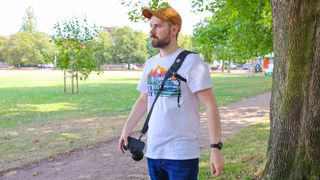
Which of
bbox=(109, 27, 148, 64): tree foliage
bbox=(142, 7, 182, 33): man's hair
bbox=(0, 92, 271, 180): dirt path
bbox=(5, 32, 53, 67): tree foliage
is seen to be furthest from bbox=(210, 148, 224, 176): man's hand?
bbox=(5, 32, 53, 67): tree foliage

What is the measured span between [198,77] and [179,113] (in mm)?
268

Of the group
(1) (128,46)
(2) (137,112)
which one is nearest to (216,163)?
(2) (137,112)

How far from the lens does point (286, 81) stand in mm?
4156

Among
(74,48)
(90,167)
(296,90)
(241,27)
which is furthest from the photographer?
(74,48)

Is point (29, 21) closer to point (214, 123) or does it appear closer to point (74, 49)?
point (74, 49)

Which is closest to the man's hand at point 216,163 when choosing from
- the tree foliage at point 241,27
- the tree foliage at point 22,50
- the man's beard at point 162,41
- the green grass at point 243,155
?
the man's beard at point 162,41

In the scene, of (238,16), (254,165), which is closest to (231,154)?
(254,165)

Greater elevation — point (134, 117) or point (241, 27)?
point (241, 27)

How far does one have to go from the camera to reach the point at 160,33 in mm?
2768

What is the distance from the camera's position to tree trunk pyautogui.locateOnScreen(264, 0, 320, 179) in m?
3.98

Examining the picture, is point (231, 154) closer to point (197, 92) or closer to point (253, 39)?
point (197, 92)

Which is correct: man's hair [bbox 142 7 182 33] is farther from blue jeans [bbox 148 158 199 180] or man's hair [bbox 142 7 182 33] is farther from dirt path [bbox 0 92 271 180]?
dirt path [bbox 0 92 271 180]

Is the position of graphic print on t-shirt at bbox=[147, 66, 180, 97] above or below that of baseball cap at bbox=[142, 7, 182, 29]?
below

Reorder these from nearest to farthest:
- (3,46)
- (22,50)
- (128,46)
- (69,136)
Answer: (69,136), (3,46), (22,50), (128,46)
